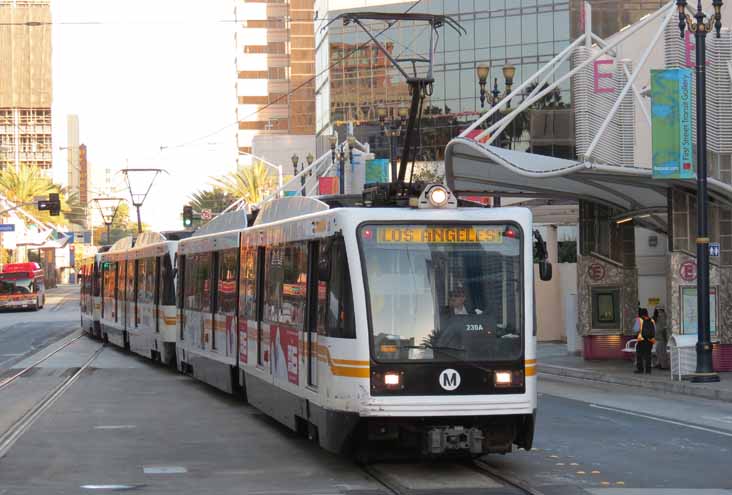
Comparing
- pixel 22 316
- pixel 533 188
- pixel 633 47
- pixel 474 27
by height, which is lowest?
pixel 22 316

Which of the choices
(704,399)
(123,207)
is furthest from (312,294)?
(123,207)

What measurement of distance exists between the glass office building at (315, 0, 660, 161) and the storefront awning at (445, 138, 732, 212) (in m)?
42.1

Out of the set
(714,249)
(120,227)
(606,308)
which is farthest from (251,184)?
(120,227)

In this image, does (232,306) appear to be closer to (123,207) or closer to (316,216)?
(316,216)

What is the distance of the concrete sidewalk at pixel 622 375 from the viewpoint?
77.2ft

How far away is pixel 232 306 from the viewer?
19438 mm

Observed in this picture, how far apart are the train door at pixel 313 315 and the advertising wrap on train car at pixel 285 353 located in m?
0.65

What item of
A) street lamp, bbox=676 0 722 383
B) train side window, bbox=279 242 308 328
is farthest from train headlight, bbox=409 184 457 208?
street lamp, bbox=676 0 722 383

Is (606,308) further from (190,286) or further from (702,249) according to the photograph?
(190,286)

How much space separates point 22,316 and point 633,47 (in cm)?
4130

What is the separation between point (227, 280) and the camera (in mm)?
20234

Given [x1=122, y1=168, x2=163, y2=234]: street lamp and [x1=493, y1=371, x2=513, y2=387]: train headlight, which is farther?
[x1=122, y1=168, x2=163, y2=234]: street lamp

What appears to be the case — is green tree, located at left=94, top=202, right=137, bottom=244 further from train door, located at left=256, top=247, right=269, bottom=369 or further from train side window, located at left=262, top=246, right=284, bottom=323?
train side window, located at left=262, top=246, right=284, bottom=323

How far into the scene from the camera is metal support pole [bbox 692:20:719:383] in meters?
24.6
